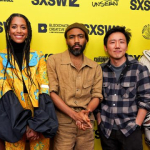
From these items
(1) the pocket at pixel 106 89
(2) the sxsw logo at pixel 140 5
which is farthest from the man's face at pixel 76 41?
(2) the sxsw logo at pixel 140 5

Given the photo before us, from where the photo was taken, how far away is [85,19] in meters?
2.51

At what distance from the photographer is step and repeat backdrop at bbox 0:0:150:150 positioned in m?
2.40

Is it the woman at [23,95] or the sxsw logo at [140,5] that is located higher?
A: the sxsw logo at [140,5]

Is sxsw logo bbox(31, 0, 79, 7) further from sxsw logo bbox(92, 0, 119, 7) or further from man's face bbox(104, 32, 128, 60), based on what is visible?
man's face bbox(104, 32, 128, 60)

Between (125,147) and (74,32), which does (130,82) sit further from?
(74,32)

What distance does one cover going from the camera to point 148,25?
264 centimetres

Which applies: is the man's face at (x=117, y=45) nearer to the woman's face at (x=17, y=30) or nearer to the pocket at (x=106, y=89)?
the pocket at (x=106, y=89)

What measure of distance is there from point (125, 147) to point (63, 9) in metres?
1.73

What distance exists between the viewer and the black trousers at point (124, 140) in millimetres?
2021

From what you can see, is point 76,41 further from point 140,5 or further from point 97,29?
point 140,5

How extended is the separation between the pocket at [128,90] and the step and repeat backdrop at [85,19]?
2.01 ft

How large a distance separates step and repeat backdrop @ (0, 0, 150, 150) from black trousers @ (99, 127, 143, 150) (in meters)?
0.48

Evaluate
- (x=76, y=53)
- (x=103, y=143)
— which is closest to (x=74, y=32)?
(x=76, y=53)

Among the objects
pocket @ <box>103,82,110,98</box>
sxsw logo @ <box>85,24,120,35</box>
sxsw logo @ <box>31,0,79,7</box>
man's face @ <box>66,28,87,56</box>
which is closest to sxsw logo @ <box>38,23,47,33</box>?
sxsw logo @ <box>31,0,79,7</box>
